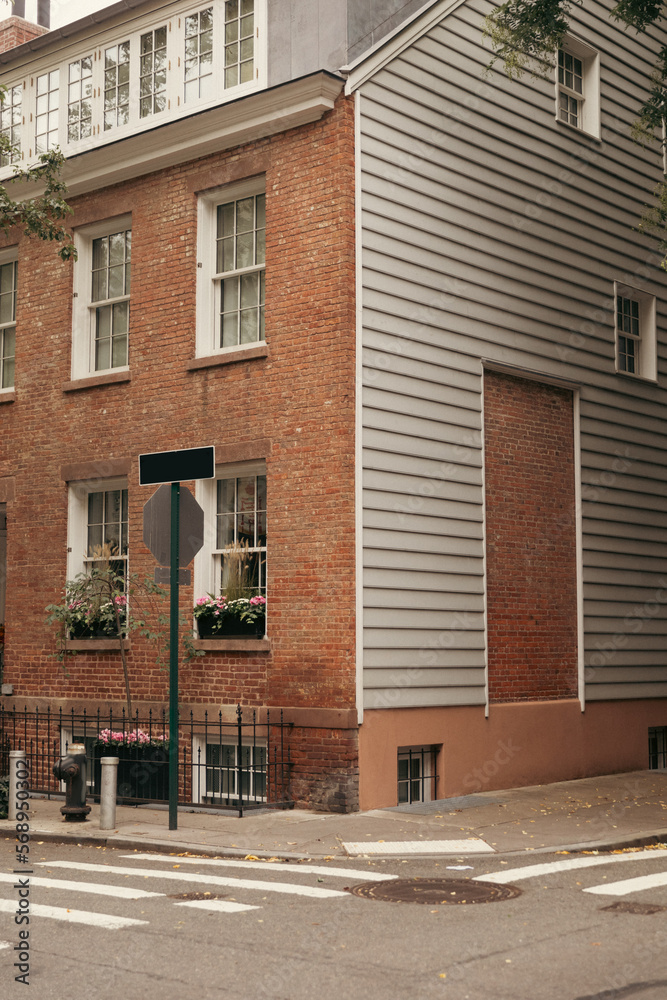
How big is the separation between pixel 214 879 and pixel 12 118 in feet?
43.4

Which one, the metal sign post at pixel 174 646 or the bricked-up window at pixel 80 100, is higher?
the bricked-up window at pixel 80 100

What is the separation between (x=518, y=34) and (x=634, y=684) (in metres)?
9.28

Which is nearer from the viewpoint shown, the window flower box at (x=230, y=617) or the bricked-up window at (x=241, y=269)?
the window flower box at (x=230, y=617)

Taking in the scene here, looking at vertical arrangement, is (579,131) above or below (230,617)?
above

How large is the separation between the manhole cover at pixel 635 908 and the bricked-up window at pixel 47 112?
45.3 feet

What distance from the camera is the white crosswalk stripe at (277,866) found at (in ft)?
30.7

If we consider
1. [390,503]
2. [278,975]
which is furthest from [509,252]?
[278,975]

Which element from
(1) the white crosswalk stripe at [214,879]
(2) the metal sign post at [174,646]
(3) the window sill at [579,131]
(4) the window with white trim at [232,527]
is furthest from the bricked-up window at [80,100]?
(1) the white crosswalk stripe at [214,879]

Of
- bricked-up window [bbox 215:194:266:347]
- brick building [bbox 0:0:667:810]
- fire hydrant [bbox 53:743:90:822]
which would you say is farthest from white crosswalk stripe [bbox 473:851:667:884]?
bricked-up window [bbox 215:194:266:347]

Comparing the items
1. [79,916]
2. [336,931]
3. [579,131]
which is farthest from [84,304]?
[336,931]

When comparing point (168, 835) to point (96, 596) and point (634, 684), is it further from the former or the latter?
point (634, 684)

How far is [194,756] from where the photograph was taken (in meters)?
14.9

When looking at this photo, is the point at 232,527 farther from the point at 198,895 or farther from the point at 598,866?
the point at 198,895

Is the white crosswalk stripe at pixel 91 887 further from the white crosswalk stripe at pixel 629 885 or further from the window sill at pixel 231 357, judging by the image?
the window sill at pixel 231 357
